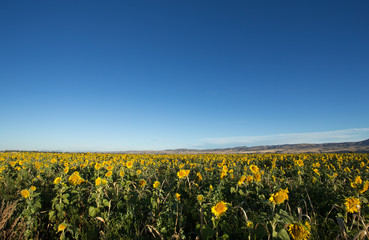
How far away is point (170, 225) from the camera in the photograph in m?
3.00

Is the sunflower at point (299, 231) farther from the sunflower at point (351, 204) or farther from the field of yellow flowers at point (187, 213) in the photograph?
the sunflower at point (351, 204)

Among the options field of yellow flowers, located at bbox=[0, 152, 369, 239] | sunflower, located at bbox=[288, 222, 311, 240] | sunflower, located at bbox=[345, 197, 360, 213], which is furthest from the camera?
sunflower, located at bbox=[345, 197, 360, 213]

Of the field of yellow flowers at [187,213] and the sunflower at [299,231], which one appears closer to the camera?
the sunflower at [299,231]

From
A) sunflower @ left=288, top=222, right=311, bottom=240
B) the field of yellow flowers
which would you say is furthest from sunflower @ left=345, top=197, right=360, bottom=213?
sunflower @ left=288, top=222, right=311, bottom=240

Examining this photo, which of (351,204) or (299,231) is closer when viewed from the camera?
(299,231)

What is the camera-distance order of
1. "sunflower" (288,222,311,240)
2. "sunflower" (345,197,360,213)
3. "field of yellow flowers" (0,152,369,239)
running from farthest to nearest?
1. "sunflower" (345,197,360,213)
2. "field of yellow flowers" (0,152,369,239)
3. "sunflower" (288,222,311,240)

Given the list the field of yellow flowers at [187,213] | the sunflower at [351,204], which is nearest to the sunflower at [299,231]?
the field of yellow flowers at [187,213]

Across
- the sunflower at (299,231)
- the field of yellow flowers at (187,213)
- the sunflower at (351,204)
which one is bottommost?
the field of yellow flowers at (187,213)

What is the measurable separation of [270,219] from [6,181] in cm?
809

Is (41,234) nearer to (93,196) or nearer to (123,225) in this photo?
(93,196)

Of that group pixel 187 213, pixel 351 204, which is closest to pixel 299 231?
pixel 351 204

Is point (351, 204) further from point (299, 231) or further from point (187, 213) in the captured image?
point (187, 213)

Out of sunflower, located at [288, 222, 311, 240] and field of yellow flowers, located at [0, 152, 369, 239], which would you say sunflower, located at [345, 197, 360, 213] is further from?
sunflower, located at [288, 222, 311, 240]

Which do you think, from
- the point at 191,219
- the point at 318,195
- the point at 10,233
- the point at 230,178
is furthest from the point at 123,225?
the point at 318,195
